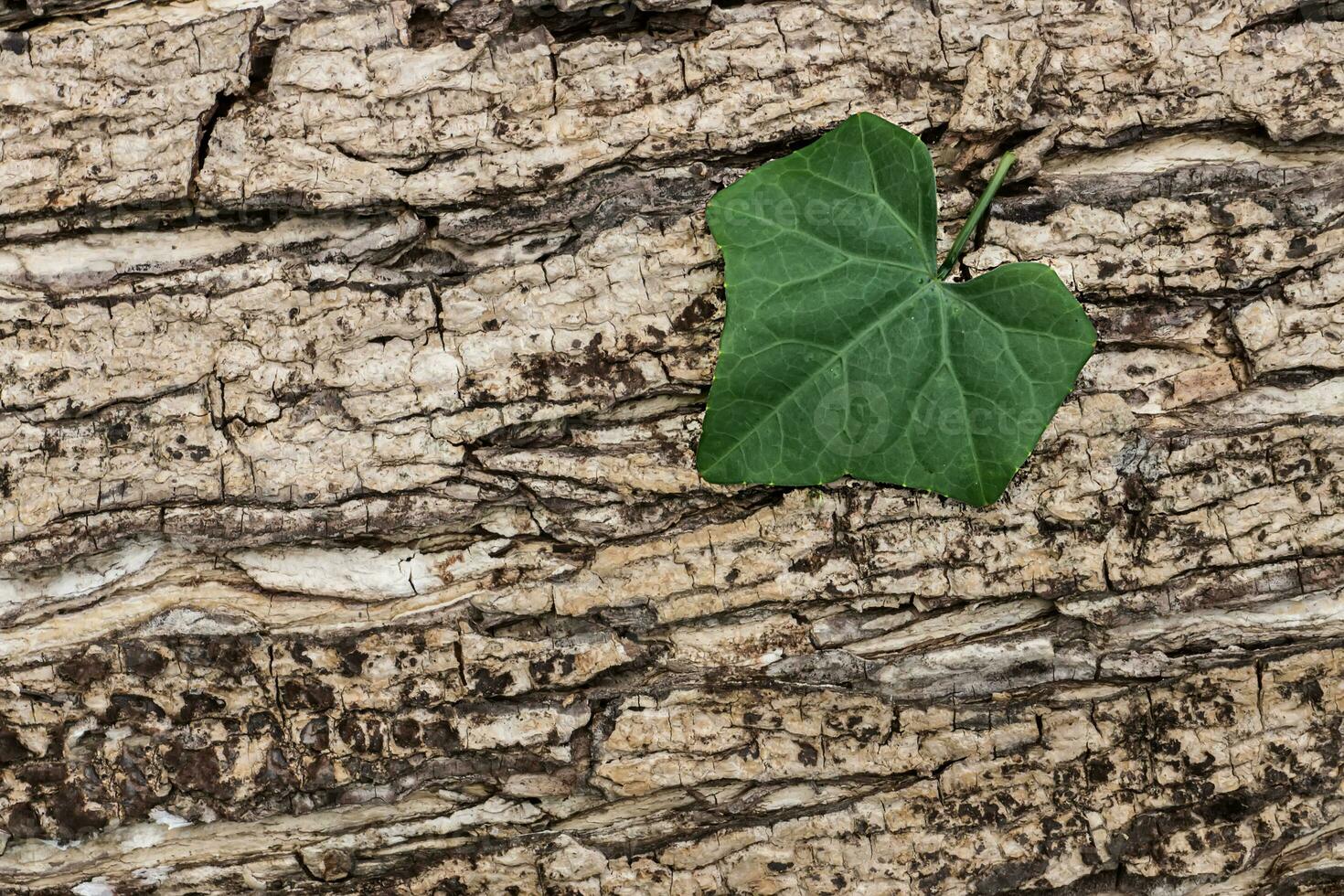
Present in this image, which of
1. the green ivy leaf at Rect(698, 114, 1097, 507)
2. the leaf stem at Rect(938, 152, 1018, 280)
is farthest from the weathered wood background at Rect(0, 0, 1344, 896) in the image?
the green ivy leaf at Rect(698, 114, 1097, 507)

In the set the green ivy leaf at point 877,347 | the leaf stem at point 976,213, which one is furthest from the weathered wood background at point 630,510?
the green ivy leaf at point 877,347

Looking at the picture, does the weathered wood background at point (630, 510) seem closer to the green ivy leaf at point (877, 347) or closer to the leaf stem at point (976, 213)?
the leaf stem at point (976, 213)

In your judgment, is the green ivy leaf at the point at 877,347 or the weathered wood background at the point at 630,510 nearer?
the green ivy leaf at the point at 877,347

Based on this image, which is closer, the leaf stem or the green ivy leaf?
the green ivy leaf

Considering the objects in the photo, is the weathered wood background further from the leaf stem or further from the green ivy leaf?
the green ivy leaf
